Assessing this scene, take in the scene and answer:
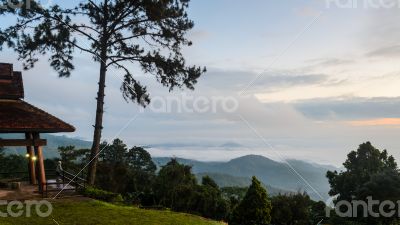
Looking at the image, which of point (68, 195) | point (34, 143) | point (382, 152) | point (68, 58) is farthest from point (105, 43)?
point (382, 152)

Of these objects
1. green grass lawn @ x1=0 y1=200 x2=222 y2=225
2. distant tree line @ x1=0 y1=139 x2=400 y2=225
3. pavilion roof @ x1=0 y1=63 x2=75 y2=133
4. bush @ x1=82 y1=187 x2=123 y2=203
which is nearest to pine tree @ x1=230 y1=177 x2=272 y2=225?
distant tree line @ x1=0 y1=139 x2=400 y2=225

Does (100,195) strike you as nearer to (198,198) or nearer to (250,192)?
(250,192)

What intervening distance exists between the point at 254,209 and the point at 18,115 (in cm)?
1949

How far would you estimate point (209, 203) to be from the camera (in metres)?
42.3

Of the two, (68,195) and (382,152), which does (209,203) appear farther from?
(382,152)

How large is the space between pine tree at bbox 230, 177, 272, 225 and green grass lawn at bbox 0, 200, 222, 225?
15218 mm

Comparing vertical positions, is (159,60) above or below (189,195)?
above

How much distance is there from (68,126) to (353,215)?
2686 centimetres

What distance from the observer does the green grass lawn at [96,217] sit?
14.8m

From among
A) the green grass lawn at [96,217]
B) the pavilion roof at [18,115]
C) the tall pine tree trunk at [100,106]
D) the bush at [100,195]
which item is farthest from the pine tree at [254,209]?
the pavilion roof at [18,115]

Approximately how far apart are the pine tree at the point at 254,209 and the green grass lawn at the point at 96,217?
15.2 metres

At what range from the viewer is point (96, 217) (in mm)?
15836

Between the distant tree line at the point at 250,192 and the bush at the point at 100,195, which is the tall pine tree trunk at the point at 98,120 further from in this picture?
the distant tree line at the point at 250,192

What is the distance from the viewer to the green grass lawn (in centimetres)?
Result: 1479
